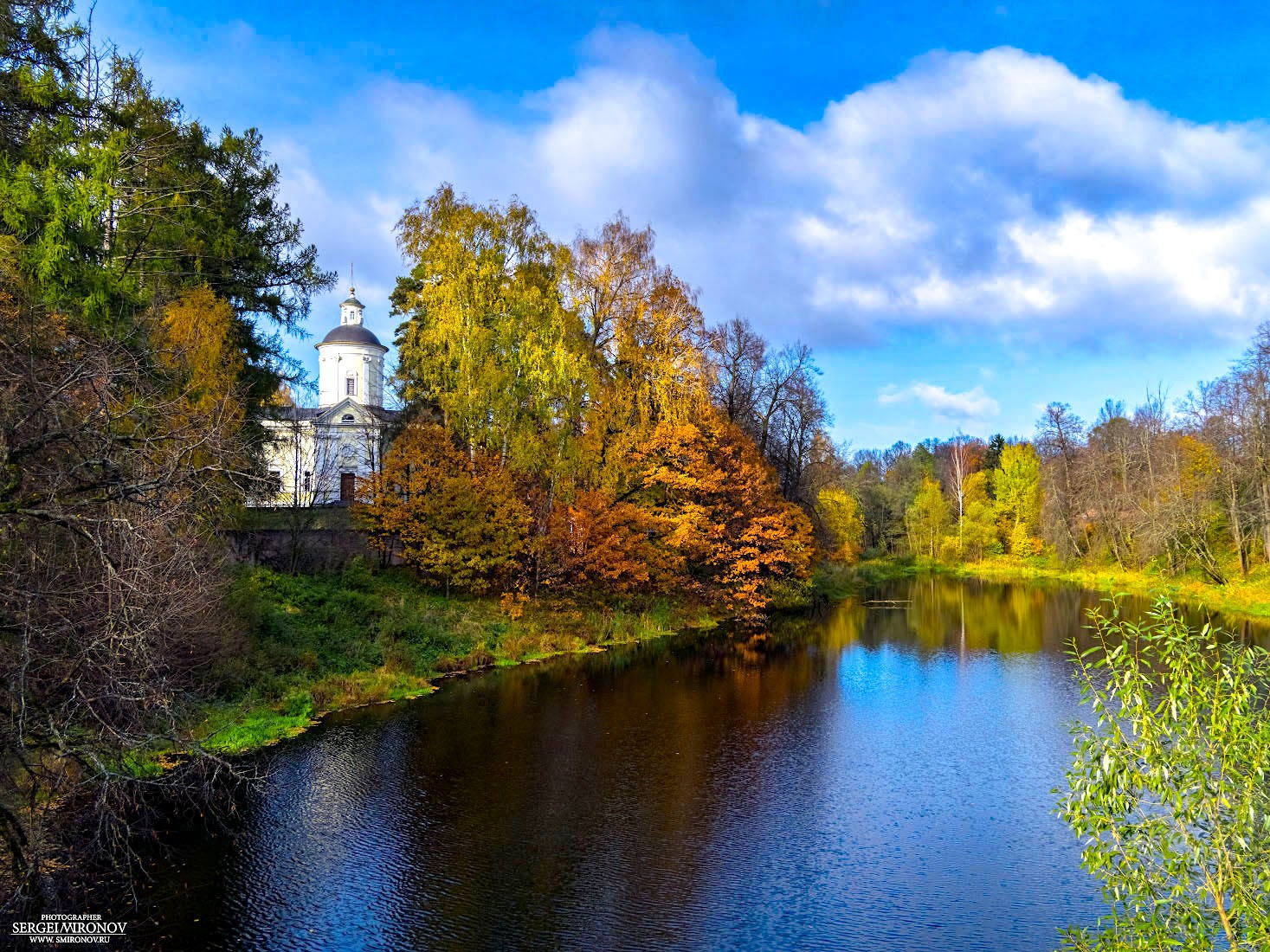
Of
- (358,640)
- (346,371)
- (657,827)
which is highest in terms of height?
(346,371)

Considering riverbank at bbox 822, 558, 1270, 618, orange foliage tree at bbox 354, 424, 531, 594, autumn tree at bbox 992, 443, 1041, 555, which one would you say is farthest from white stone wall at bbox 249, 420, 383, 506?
autumn tree at bbox 992, 443, 1041, 555

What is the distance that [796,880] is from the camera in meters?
10.8

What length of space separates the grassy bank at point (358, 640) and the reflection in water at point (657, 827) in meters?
1.06

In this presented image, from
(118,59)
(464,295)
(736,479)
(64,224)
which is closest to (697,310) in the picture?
(736,479)

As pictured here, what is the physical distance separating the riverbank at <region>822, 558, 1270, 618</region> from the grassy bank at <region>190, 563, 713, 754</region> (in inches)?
619

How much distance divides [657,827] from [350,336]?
47982mm

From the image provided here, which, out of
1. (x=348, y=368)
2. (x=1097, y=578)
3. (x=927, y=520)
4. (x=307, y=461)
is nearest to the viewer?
(x=307, y=461)

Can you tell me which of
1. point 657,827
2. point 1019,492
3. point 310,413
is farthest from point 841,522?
point 657,827

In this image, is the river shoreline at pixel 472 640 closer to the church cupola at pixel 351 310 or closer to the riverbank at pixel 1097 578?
the riverbank at pixel 1097 578

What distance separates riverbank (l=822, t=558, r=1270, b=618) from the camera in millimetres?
36344

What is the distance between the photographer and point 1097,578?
5003cm

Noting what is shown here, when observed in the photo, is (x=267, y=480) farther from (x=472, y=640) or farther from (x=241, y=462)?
(x=472, y=640)

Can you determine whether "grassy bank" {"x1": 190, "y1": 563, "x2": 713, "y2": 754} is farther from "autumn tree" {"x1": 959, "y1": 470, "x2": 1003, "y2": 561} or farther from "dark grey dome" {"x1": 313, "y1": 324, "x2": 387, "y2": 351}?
"autumn tree" {"x1": 959, "y1": 470, "x2": 1003, "y2": 561}

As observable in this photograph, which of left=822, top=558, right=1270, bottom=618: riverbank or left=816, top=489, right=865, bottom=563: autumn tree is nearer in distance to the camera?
left=822, top=558, right=1270, bottom=618: riverbank
